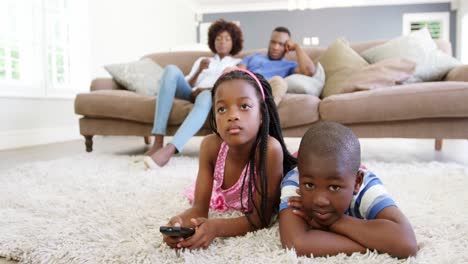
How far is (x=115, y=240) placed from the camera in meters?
0.87

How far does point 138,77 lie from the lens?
8.94 feet

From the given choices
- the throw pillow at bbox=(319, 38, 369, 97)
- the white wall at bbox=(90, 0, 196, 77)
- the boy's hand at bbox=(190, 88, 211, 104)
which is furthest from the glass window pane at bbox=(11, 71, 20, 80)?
the throw pillow at bbox=(319, 38, 369, 97)

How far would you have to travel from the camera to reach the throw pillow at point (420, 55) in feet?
7.80

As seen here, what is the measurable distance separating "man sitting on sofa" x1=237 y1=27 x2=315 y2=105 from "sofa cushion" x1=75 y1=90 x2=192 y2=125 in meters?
0.54

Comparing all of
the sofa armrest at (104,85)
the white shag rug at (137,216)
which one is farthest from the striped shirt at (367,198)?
the sofa armrest at (104,85)

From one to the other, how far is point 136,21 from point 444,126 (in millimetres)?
4324

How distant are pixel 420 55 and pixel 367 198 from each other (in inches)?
78.4

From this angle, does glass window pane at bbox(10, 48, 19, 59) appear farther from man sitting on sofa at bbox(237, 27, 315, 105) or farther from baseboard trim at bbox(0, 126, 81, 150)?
man sitting on sofa at bbox(237, 27, 315, 105)

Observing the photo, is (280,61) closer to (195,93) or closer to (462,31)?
(195,93)

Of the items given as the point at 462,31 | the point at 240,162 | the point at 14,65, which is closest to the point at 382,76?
the point at 240,162

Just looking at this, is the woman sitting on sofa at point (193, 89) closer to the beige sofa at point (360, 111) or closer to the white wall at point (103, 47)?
the beige sofa at point (360, 111)

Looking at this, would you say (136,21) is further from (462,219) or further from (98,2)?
(462,219)

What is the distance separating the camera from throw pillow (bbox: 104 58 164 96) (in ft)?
8.86

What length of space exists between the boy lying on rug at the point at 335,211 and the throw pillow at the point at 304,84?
Result: 61.3 inches
